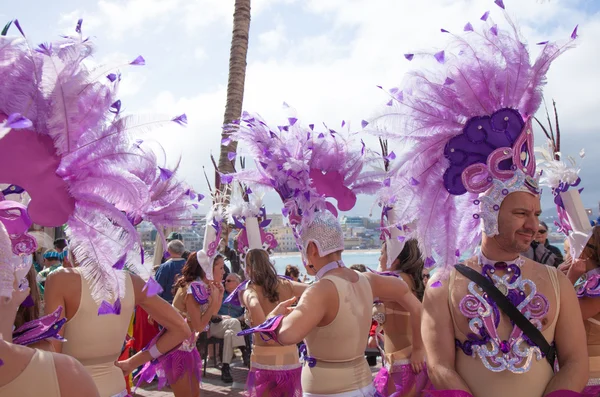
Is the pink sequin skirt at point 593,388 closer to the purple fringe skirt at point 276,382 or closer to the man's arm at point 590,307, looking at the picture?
the man's arm at point 590,307

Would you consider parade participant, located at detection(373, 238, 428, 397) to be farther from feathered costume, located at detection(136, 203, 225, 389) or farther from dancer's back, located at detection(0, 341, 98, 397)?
dancer's back, located at detection(0, 341, 98, 397)

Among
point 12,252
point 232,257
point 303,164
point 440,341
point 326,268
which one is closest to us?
point 12,252

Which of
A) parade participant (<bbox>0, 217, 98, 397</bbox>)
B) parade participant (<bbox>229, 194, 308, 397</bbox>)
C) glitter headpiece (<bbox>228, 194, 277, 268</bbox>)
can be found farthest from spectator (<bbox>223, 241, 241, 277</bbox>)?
parade participant (<bbox>0, 217, 98, 397</bbox>)

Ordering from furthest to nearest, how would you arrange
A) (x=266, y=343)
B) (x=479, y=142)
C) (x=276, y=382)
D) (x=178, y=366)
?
(x=178, y=366), (x=266, y=343), (x=276, y=382), (x=479, y=142)

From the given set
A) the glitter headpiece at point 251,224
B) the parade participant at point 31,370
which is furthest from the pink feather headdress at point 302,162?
the parade participant at point 31,370

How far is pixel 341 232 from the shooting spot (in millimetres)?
3414

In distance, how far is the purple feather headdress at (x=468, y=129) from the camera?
2.59 meters

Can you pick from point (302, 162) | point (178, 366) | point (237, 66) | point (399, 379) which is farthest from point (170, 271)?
point (237, 66)

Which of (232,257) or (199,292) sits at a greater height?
(232,257)

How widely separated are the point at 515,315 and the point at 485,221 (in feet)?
1.55

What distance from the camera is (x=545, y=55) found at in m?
2.57

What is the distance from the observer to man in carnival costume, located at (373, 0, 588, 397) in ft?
7.84

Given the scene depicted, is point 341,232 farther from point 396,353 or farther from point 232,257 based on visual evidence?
point 232,257

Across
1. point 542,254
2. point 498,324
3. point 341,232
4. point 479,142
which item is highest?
point 479,142
